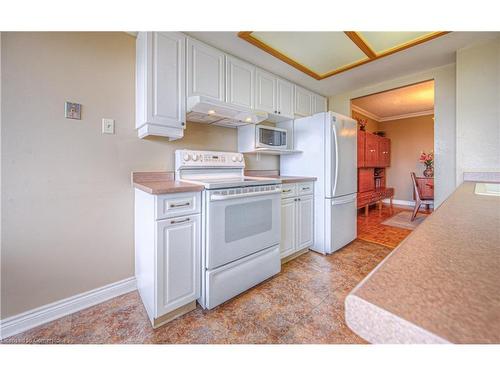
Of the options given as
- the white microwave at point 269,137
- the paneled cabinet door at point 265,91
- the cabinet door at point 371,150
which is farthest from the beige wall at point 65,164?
the cabinet door at point 371,150

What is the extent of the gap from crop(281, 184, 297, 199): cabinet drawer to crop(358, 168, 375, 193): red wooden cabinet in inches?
97.4

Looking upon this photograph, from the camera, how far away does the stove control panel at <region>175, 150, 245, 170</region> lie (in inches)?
75.7

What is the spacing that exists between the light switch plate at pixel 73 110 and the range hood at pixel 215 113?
76 centimetres

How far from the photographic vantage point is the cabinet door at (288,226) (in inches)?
87.0

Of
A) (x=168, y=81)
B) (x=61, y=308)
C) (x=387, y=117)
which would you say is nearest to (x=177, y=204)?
(x=168, y=81)

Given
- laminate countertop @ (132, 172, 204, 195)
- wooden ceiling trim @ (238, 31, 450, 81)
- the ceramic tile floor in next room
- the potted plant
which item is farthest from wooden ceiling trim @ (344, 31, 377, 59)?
the potted plant

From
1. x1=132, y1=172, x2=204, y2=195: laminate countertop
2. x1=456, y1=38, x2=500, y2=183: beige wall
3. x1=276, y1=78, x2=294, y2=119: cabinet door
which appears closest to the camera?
x1=132, y1=172, x2=204, y2=195: laminate countertop

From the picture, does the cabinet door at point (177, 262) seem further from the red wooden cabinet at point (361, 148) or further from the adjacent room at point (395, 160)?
the red wooden cabinet at point (361, 148)

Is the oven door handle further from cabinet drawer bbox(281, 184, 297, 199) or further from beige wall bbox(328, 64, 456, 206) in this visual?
beige wall bbox(328, 64, 456, 206)

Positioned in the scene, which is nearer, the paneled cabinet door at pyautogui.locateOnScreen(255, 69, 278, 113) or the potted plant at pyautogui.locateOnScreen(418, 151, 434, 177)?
the paneled cabinet door at pyautogui.locateOnScreen(255, 69, 278, 113)

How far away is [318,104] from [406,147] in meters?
3.73

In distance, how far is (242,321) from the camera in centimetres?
143

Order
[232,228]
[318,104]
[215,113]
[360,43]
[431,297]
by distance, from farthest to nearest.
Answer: [318,104], [360,43], [215,113], [232,228], [431,297]

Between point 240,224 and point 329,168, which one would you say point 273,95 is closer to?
point 329,168
